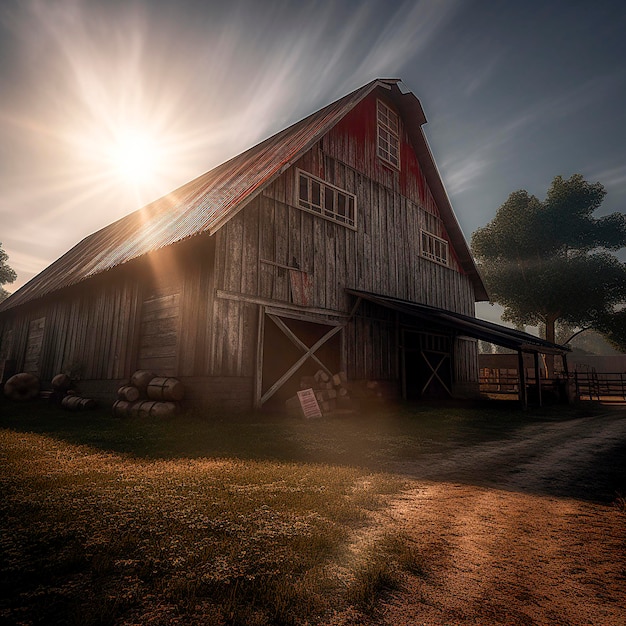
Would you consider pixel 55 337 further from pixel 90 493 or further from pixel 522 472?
pixel 522 472

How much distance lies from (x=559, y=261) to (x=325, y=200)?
2924 cm

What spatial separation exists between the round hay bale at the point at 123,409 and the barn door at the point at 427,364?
411 inches

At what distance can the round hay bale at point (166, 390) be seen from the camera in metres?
8.99

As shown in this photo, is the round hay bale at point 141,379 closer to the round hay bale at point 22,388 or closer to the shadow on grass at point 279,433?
the shadow on grass at point 279,433

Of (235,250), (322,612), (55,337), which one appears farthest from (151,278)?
(322,612)

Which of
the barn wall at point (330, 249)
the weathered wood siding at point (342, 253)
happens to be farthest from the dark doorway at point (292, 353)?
the barn wall at point (330, 249)

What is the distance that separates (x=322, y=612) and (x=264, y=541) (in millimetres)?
842

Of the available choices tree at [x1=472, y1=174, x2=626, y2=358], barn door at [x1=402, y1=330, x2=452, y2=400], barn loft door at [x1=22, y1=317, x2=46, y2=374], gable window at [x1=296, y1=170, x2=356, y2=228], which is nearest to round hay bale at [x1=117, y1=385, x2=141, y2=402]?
gable window at [x1=296, y1=170, x2=356, y2=228]

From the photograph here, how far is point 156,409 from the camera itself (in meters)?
8.78

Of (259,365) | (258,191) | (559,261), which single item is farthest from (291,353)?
(559,261)

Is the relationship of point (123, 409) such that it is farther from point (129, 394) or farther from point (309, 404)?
point (309, 404)

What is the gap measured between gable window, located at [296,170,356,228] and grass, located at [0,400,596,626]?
795 centimetres

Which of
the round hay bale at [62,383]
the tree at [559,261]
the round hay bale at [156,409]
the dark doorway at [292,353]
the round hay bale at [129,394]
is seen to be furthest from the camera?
the tree at [559,261]

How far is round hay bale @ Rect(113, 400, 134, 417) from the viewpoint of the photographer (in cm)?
919
